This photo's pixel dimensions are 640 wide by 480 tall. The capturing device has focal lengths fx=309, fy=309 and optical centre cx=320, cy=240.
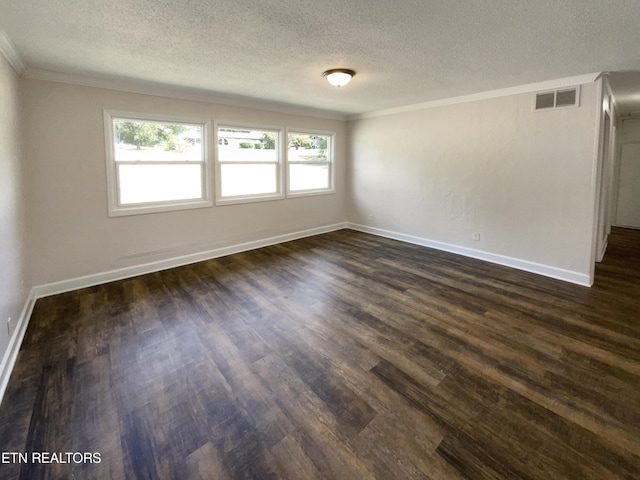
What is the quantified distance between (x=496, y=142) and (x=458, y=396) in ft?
12.7

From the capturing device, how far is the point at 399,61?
3148 mm

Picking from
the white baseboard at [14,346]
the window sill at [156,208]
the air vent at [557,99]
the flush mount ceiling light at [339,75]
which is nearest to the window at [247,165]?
the window sill at [156,208]

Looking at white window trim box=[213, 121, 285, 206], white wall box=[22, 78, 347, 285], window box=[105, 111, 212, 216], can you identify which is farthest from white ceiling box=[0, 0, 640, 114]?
white window trim box=[213, 121, 285, 206]

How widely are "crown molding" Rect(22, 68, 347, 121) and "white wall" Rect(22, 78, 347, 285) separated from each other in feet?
0.19

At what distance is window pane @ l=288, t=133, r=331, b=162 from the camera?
605 centimetres

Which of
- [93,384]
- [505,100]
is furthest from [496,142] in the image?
[93,384]

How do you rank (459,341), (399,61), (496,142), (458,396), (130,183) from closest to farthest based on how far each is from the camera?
(458,396)
(459,341)
(399,61)
(130,183)
(496,142)

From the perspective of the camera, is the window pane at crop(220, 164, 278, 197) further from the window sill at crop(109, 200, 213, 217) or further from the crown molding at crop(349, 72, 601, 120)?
the crown molding at crop(349, 72, 601, 120)

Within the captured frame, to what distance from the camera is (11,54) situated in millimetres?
2791

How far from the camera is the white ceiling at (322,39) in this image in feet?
6.95

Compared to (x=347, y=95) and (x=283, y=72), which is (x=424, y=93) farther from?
(x=283, y=72)

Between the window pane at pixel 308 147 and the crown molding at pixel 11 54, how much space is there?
12.2 feet

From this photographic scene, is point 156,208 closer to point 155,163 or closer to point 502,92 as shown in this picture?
point 155,163

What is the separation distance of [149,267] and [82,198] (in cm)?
118
